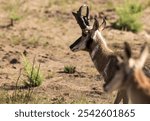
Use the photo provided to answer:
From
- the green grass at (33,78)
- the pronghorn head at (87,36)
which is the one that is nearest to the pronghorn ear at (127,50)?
the pronghorn head at (87,36)

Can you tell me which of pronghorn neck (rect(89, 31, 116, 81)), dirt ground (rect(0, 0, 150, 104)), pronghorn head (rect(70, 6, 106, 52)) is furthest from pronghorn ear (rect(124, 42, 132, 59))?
pronghorn head (rect(70, 6, 106, 52))

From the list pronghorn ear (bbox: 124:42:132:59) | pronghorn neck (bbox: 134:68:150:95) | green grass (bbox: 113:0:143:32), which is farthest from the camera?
green grass (bbox: 113:0:143:32)

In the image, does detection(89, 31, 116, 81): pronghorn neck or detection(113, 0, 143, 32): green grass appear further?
detection(113, 0, 143, 32): green grass

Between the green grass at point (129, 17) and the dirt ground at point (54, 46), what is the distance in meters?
0.24

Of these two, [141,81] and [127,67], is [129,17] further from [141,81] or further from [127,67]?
[127,67]

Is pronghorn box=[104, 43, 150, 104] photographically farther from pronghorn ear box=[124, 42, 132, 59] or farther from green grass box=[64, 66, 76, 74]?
green grass box=[64, 66, 76, 74]

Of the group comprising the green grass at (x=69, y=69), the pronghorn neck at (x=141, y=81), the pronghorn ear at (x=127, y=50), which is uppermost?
the pronghorn ear at (x=127, y=50)

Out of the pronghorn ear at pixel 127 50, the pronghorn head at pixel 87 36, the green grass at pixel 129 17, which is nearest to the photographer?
the pronghorn ear at pixel 127 50

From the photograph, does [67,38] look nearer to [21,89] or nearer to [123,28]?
[123,28]

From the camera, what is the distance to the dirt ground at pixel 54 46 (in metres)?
11.7

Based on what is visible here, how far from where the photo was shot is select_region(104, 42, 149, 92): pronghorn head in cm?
705

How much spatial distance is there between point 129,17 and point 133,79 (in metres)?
9.66

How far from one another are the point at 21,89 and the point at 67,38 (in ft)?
14.7

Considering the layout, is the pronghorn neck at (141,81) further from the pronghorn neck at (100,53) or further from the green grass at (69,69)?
the green grass at (69,69)
